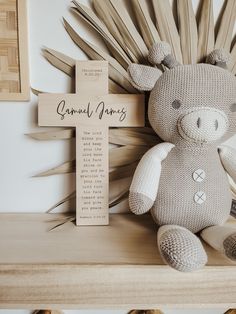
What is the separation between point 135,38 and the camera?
23.0 inches

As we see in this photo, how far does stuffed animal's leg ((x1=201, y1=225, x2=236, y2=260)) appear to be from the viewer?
413 mm

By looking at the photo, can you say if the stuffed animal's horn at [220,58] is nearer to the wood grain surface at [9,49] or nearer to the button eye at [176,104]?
the button eye at [176,104]

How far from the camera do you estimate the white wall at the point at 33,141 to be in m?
0.59

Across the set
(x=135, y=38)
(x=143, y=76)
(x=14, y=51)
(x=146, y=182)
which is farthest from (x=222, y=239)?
(x=14, y=51)

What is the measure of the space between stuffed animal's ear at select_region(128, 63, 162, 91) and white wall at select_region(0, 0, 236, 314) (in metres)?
0.14

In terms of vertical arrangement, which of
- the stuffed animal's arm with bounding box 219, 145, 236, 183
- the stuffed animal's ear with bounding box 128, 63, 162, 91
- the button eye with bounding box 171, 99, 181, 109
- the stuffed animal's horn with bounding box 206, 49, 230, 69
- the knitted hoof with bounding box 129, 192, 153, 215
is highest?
the stuffed animal's horn with bounding box 206, 49, 230, 69

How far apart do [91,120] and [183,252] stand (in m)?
0.29

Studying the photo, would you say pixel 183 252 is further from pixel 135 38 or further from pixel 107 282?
pixel 135 38

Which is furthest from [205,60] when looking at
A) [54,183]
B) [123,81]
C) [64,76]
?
[54,183]

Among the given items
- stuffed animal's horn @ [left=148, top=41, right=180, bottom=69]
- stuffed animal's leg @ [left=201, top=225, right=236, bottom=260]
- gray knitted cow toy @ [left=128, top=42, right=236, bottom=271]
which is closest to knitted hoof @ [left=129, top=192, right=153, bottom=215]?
gray knitted cow toy @ [left=128, top=42, right=236, bottom=271]

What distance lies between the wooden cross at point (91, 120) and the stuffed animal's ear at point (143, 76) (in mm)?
64

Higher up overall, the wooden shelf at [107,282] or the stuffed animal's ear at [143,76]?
the stuffed animal's ear at [143,76]

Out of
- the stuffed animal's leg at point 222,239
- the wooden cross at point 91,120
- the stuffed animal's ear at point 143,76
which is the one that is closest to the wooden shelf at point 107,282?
the stuffed animal's leg at point 222,239

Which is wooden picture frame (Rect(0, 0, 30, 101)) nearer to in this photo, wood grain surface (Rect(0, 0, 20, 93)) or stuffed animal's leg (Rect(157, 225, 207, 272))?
wood grain surface (Rect(0, 0, 20, 93))
